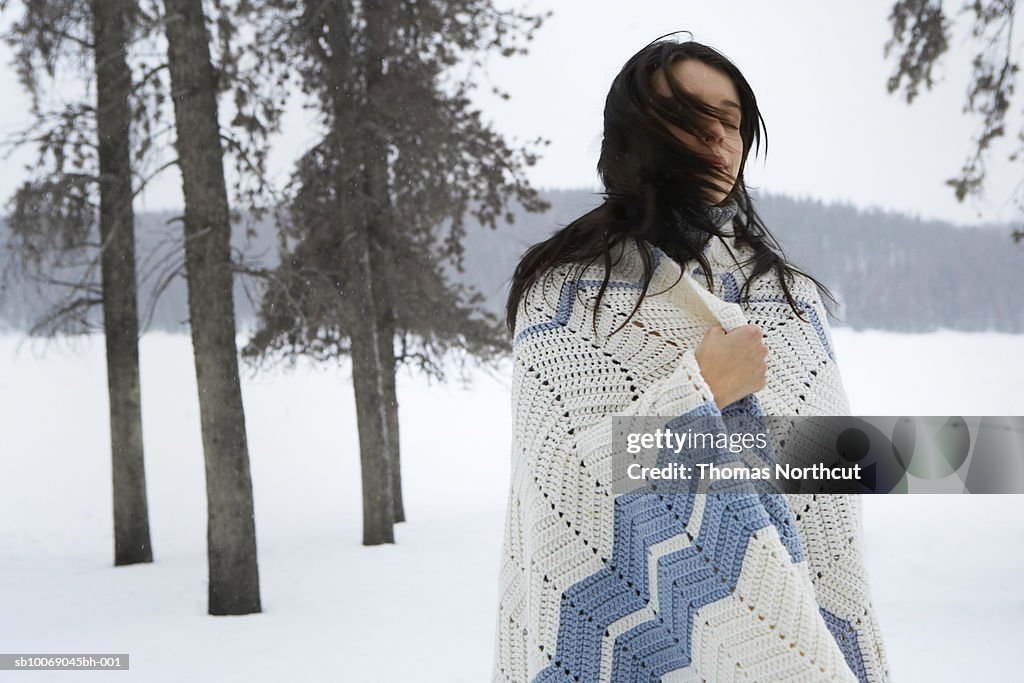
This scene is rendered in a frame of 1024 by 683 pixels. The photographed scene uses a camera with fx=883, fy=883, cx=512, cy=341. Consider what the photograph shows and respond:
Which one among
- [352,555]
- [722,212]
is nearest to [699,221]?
[722,212]

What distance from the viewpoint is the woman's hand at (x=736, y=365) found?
1424 millimetres

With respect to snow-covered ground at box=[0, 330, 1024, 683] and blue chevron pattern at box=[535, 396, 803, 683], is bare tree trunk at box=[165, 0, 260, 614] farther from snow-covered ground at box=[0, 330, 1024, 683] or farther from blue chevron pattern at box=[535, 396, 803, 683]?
blue chevron pattern at box=[535, 396, 803, 683]

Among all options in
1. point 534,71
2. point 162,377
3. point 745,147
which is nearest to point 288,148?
point 534,71

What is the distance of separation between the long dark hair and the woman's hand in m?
0.17

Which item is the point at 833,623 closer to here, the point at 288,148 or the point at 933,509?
the point at 288,148

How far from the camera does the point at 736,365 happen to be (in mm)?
1432

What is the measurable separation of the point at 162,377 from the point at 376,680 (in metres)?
24.3

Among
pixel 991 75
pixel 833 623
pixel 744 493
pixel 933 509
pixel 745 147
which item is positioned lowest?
pixel 933 509

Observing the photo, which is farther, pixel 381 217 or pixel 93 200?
pixel 381 217

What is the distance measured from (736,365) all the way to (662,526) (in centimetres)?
29

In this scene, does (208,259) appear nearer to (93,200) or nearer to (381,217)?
(381,217)

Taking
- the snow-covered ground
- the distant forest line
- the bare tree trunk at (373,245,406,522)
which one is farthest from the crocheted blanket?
the distant forest line

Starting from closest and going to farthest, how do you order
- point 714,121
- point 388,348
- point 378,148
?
point 714,121
point 378,148
point 388,348

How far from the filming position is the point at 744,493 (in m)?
1.33
